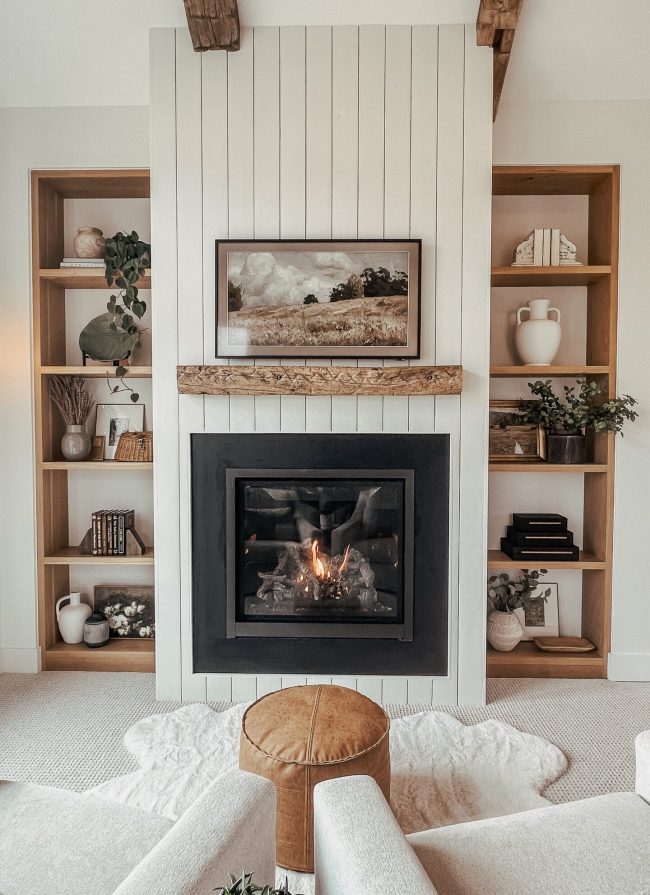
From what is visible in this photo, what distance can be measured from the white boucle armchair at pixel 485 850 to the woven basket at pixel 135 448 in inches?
81.6

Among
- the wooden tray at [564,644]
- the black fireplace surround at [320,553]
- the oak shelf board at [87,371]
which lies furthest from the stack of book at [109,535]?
the wooden tray at [564,644]

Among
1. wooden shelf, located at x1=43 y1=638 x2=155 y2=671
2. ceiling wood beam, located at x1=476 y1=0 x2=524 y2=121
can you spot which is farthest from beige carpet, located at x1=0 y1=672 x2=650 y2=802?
ceiling wood beam, located at x1=476 y1=0 x2=524 y2=121

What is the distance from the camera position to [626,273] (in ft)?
9.16

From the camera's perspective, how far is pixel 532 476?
3.10m

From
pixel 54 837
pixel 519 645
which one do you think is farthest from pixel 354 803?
pixel 519 645

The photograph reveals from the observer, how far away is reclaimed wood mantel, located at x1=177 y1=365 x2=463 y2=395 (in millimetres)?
2406

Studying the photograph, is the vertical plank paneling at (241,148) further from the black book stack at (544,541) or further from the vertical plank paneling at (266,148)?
the black book stack at (544,541)

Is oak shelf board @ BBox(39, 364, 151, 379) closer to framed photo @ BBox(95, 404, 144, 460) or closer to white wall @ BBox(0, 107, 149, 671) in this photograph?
white wall @ BBox(0, 107, 149, 671)

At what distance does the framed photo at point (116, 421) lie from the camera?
3.10 m

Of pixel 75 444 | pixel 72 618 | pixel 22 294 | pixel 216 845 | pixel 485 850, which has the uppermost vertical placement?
pixel 22 294

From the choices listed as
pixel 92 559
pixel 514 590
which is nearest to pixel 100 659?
pixel 92 559

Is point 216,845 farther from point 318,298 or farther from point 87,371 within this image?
point 87,371

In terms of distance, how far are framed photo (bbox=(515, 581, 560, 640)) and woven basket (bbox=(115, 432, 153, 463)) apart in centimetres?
209

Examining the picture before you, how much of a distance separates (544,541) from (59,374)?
2.53 metres
